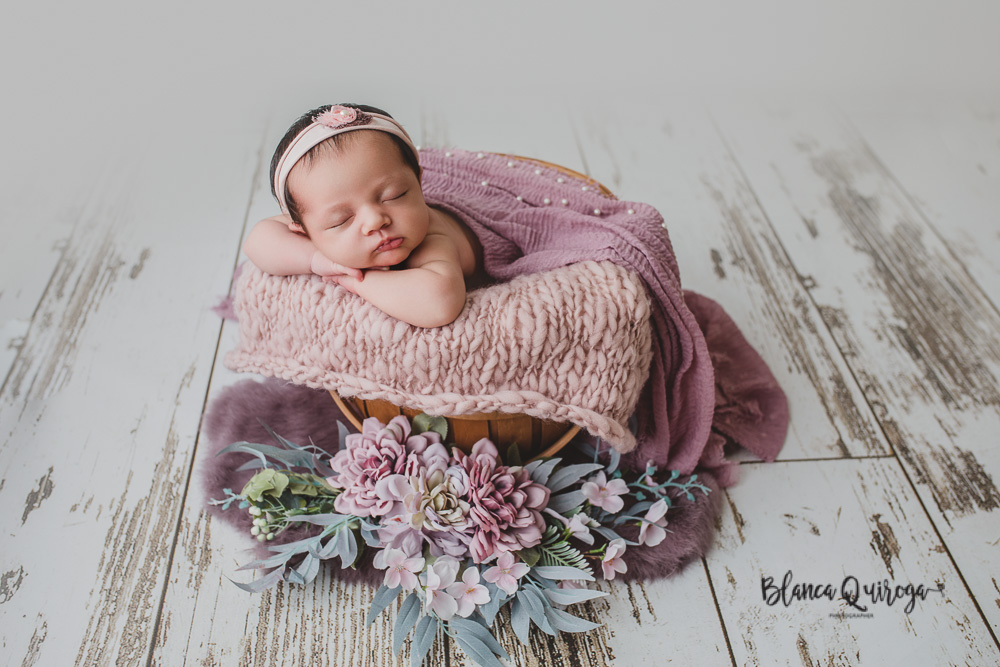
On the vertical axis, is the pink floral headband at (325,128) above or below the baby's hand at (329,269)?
above

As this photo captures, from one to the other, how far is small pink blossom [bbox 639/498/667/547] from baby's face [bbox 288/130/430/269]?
555 mm

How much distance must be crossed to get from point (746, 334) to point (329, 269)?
0.93m

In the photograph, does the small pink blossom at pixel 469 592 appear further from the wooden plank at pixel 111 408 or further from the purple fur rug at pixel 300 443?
the wooden plank at pixel 111 408

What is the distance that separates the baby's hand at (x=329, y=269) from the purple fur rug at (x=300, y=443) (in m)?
0.26

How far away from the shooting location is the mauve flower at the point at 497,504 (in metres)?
1.07

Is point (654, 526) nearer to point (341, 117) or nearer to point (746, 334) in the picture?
point (746, 334)

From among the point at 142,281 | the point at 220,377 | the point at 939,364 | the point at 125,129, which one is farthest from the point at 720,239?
the point at 125,129

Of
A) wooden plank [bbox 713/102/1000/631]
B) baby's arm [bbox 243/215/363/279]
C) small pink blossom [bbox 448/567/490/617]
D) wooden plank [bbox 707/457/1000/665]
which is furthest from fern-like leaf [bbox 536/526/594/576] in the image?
wooden plank [bbox 713/102/1000/631]

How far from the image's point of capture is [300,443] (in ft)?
4.23

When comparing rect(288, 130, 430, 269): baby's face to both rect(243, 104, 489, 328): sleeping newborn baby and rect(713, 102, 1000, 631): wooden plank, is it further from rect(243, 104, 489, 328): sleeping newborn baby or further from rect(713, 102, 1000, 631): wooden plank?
rect(713, 102, 1000, 631): wooden plank

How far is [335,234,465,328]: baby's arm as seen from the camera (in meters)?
0.97

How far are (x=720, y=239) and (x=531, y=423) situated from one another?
931 millimetres

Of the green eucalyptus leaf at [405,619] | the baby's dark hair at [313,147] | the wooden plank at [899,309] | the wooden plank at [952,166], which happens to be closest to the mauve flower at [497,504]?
the green eucalyptus leaf at [405,619]

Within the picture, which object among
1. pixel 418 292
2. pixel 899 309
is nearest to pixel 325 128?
pixel 418 292
